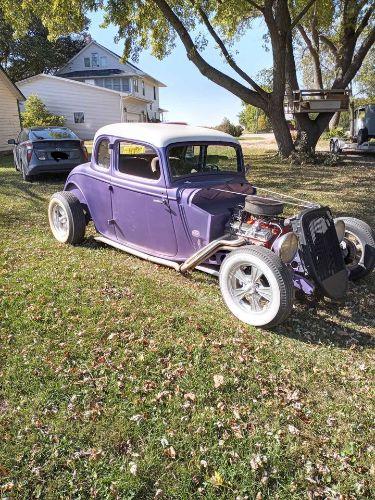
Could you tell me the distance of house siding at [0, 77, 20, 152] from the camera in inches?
880

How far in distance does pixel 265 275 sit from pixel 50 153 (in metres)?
9.41

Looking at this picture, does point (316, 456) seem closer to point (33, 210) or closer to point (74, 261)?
point (74, 261)

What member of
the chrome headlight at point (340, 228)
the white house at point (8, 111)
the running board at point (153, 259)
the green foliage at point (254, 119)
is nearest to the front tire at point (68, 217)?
the running board at point (153, 259)

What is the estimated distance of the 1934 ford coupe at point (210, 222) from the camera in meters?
4.30

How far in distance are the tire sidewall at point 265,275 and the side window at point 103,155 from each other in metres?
2.52

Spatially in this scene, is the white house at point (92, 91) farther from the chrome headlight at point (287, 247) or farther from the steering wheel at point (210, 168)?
the chrome headlight at point (287, 247)

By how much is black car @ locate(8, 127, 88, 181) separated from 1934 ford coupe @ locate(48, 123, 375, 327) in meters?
5.49

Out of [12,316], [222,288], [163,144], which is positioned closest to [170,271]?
[222,288]

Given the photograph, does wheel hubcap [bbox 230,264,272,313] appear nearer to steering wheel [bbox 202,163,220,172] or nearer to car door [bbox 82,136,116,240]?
steering wheel [bbox 202,163,220,172]

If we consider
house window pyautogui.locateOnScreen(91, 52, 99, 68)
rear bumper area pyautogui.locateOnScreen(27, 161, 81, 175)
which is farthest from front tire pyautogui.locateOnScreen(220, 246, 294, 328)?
house window pyautogui.locateOnScreen(91, 52, 99, 68)

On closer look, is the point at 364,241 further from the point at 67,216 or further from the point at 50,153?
the point at 50,153

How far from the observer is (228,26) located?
1838 cm

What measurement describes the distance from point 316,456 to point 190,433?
878mm

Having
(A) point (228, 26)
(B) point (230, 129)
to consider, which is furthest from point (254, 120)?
(A) point (228, 26)
